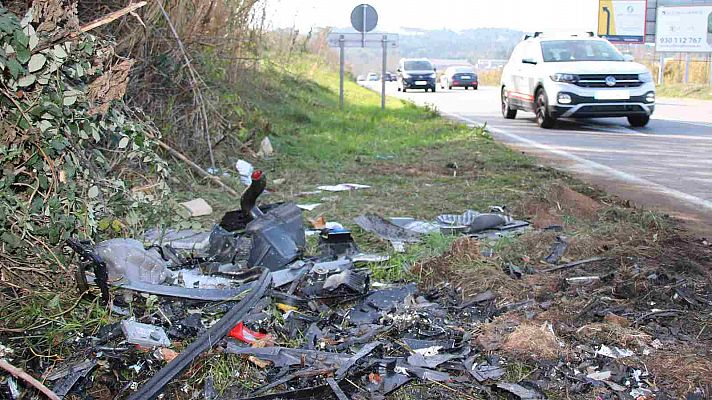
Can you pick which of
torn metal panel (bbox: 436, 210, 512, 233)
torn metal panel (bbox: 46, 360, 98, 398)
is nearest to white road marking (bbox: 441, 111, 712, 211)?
torn metal panel (bbox: 436, 210, 512, 233)

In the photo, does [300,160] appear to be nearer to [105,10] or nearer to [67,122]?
[105,10]

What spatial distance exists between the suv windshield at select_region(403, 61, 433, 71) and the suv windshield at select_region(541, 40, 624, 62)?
24.9 metres

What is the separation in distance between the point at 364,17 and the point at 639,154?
961 centimetres

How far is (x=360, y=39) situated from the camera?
18.6 meters

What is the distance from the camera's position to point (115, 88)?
4.86m

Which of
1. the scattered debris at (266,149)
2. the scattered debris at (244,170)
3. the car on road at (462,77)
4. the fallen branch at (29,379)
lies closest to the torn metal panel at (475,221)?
the scattered debris at (244,170)

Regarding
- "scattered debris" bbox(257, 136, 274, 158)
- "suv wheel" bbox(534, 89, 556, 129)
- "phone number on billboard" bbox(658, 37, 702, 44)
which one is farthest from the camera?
"phone number on billboard" bbox(658, 37, 702, 44)

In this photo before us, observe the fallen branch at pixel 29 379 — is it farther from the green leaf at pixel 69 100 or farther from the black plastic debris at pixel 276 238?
the black plastic debris at pixel 276 238

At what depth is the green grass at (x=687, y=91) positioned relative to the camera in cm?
2669

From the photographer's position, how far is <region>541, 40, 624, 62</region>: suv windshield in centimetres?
1420

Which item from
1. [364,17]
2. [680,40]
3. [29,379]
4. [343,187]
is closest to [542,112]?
[364,17]

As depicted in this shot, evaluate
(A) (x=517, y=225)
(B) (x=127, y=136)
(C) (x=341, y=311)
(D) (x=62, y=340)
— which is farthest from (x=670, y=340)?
(B) (x=127, y=136)

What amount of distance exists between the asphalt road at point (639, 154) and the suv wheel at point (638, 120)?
0.12 meters

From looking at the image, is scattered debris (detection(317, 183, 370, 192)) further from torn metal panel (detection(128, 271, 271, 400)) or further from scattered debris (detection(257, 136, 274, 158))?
torn metal panel (detection(128, 271, 271, 400))
